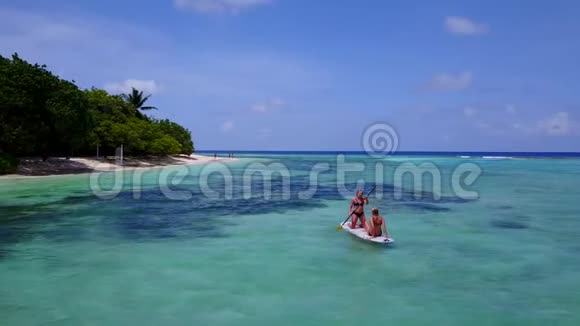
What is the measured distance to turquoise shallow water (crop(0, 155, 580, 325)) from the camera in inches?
328

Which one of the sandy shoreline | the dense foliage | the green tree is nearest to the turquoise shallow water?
the dense foliage

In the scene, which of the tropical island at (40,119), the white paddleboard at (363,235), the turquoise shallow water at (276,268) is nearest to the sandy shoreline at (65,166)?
the tropical island at (40,119)

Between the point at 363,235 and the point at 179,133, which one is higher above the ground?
the point at 179,133

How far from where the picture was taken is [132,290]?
9.45m

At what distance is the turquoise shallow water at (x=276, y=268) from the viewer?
8.33 m

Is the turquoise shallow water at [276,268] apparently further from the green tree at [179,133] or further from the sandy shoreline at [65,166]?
the green tree at [179,133]

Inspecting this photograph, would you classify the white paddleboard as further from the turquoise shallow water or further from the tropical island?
the tropical island

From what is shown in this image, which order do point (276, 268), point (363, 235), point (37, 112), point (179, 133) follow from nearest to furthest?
point (276, 268)
point (363, 235)
point (37, 112)
point (179, 133)

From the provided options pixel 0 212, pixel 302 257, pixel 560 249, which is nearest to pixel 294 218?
pixel 302 257

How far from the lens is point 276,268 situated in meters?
11.5

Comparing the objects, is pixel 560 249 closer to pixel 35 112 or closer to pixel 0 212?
pixel 0 212

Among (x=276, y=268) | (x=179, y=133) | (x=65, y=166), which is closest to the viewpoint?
(x=276, y=268)

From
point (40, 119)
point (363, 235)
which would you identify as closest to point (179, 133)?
point (40, 119)

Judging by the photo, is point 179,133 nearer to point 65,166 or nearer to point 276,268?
point 65,166
